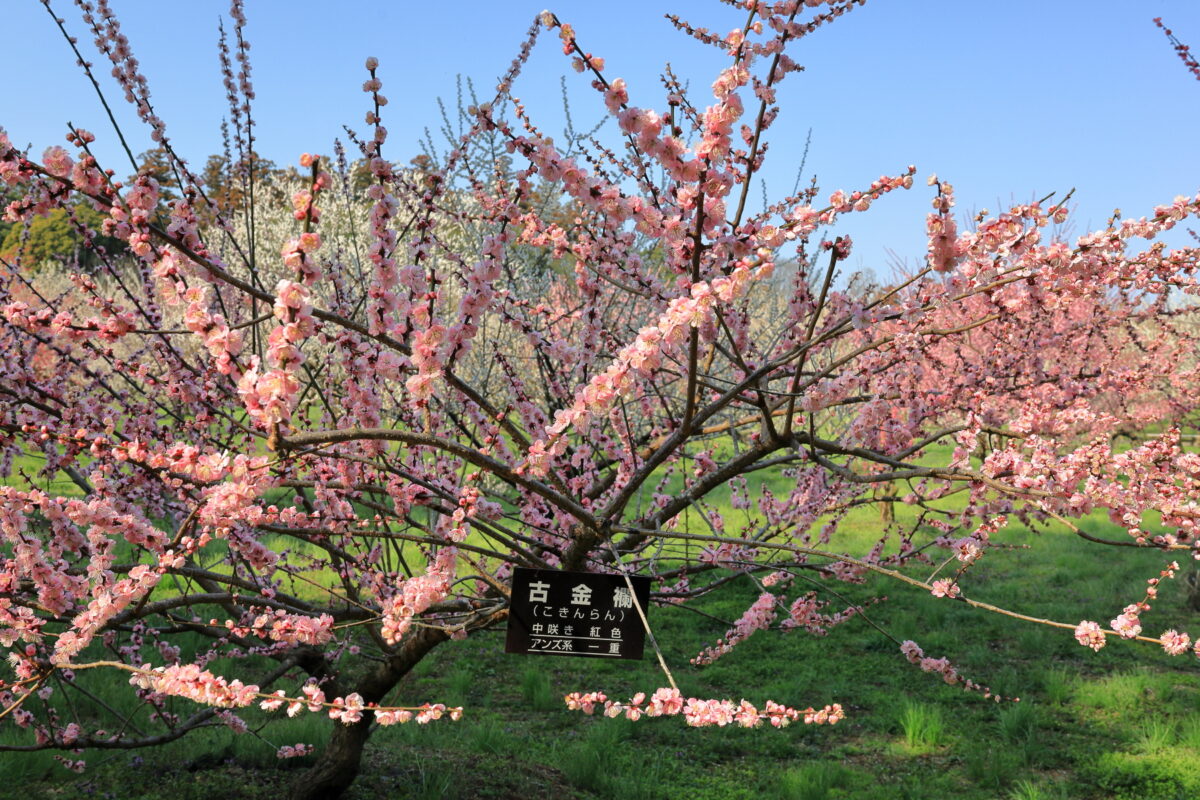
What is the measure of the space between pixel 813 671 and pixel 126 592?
204 inches

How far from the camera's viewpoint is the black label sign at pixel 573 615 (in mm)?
2646

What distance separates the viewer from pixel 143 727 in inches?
198

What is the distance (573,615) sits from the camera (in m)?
2.67

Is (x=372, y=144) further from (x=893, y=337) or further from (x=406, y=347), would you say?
(x=893, y=337)

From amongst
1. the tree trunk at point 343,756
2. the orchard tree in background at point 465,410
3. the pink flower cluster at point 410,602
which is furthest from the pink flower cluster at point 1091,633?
the tree trunk at point 343,756

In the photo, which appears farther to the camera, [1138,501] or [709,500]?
[709,500]

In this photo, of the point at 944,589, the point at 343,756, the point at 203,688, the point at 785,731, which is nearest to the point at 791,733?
the point at 785,731

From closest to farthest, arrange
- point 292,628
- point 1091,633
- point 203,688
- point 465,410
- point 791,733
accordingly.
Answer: point 203,688, point 1091,633, point 292,628, point 465,410, point 791,733

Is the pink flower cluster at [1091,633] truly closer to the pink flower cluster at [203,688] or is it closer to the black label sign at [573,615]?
the black label sign at [573,615]

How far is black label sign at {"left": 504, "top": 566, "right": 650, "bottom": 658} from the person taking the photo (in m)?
2.65

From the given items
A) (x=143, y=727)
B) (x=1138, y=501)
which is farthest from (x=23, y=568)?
(x=1138, y=501)

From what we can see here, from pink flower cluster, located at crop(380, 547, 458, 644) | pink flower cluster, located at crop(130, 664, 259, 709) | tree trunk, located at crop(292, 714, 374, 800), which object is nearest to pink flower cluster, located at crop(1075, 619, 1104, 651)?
pink flower cluster, located at crop(380, 547, 458, 644)

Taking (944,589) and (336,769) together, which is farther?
(336,769)

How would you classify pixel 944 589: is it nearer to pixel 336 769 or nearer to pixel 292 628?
pixel 292 628
